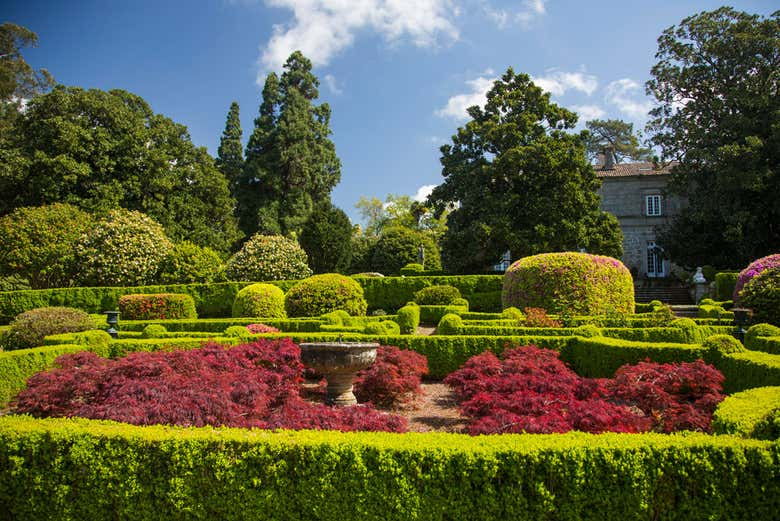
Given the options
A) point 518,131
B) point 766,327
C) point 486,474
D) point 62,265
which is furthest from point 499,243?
point 486,474

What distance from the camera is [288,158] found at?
117 ft

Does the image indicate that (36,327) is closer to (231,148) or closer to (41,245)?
(41,245)

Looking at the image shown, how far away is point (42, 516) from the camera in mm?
4293

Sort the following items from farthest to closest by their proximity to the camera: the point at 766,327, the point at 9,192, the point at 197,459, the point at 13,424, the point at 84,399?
the point at 9,192, the point at 766,327, the point at 84,399, the point at 13,424, the point at 197,459

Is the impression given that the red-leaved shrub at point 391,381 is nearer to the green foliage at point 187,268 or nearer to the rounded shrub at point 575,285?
the rounded shrub at point 575,285

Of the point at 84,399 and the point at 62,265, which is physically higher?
the point at 62,265

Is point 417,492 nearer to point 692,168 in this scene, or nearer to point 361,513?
point 361,513

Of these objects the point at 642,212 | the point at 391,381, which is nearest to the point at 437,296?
the point at 391,381

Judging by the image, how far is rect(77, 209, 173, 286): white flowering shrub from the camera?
21578 mm

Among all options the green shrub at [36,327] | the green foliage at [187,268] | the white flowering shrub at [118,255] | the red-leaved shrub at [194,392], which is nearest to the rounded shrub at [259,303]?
the green shrub at [36,327]

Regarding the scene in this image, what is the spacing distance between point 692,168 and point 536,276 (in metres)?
18.7

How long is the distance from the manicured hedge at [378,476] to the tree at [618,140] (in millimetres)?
51493

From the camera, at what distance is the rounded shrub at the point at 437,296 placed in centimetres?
2002

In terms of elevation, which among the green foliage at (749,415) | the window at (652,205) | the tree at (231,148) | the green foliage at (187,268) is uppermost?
the tree at (231,148)
